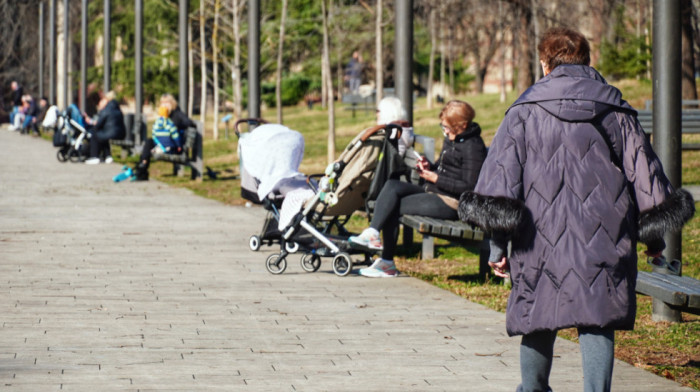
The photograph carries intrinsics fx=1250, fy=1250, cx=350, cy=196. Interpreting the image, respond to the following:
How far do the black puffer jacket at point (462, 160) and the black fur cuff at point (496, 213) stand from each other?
13.9 feet

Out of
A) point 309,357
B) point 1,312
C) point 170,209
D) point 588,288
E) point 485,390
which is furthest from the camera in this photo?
point 170,209

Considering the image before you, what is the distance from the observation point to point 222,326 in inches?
290

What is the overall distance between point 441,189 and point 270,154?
1.74 m

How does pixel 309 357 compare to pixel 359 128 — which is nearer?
pixel 309 357

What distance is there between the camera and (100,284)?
8984mm

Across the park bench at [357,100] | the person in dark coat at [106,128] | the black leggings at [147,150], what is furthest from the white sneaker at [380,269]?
the park bench at [357,100]

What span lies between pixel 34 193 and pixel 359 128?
18874 millimetres

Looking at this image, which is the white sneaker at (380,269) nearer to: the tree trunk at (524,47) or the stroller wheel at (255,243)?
the stroller wheel at (255,243)

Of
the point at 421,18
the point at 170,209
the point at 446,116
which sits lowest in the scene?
the point at 170,209

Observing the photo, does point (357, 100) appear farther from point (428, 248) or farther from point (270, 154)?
point (270, 154)

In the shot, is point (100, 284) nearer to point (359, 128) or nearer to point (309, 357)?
point (309, 357)

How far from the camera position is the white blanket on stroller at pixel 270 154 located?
1040 centimetres

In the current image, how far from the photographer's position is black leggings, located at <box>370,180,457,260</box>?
934 centimetres

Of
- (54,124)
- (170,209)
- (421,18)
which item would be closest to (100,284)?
(170,209)
